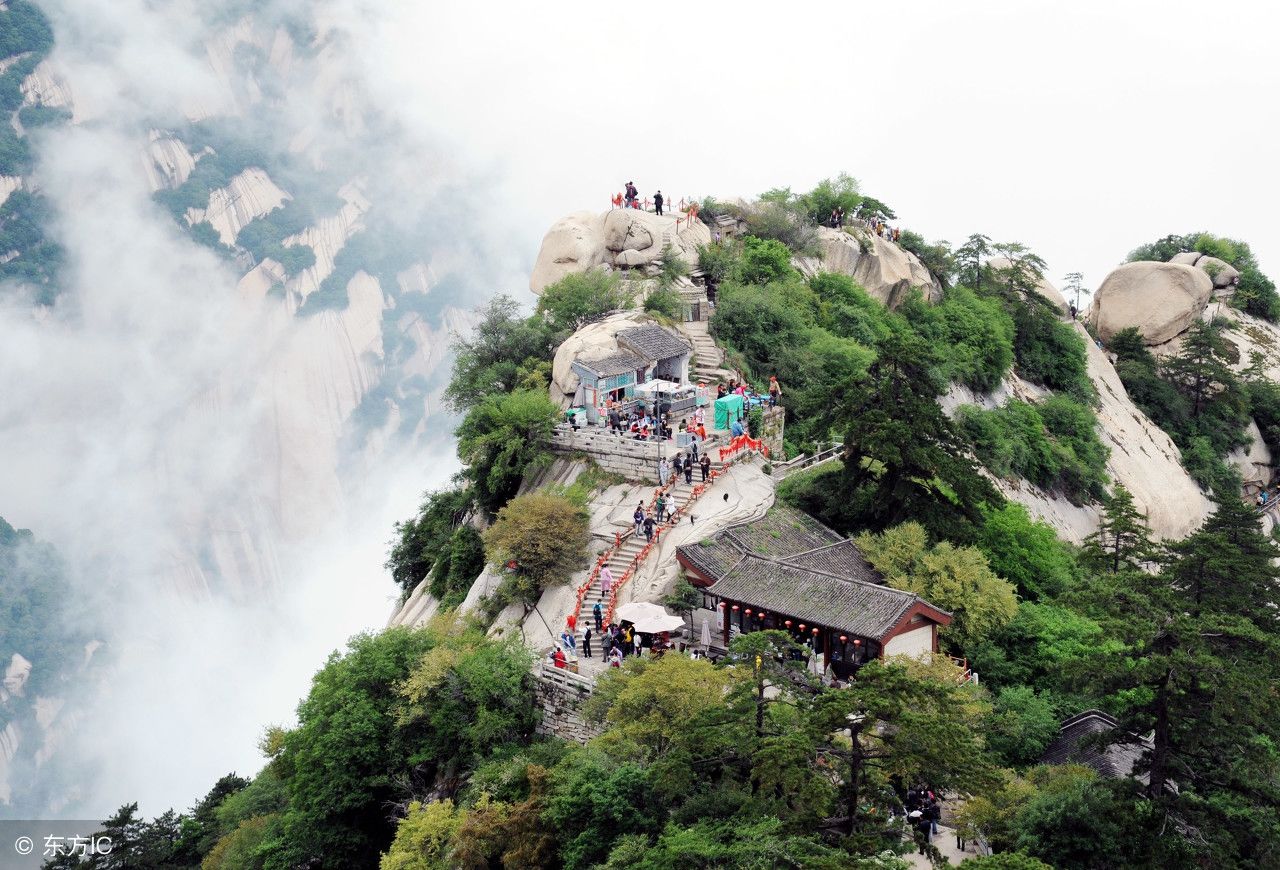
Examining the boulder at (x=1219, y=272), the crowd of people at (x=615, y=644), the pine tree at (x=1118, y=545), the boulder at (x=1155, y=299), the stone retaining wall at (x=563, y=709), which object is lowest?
the stone retaining wall at (x=563, y=709)

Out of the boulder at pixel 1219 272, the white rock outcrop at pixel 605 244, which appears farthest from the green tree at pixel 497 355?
the boulder at pixel 1219 272

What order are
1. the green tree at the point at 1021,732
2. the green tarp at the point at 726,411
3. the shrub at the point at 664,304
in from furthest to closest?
the shrub at the point at 664,304 → the green tarp at the point at 726,411 → the green tree at the point at 1021,732

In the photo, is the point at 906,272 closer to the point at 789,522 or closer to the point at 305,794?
the point at 789,522

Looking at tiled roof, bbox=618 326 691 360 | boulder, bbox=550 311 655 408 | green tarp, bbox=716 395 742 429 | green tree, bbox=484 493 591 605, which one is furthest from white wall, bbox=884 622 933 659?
boulder, bbox=550 311 655 408

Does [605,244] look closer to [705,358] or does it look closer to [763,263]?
[763,263]

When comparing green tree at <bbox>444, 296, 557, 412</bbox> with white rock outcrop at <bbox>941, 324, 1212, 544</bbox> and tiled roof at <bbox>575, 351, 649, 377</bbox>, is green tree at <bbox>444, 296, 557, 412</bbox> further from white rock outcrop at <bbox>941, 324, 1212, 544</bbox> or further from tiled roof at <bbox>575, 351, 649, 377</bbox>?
white rock outcrop at <bbox>941, 324, 1212, 544</bbox>

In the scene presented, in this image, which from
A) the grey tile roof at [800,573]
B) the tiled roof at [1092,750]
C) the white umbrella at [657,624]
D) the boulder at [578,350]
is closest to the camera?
the tiled roof at [1092,750]

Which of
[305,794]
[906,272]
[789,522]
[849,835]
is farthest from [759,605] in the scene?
[906,272]

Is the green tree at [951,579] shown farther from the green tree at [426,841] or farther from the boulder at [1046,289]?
the boulder at [1046,289]
